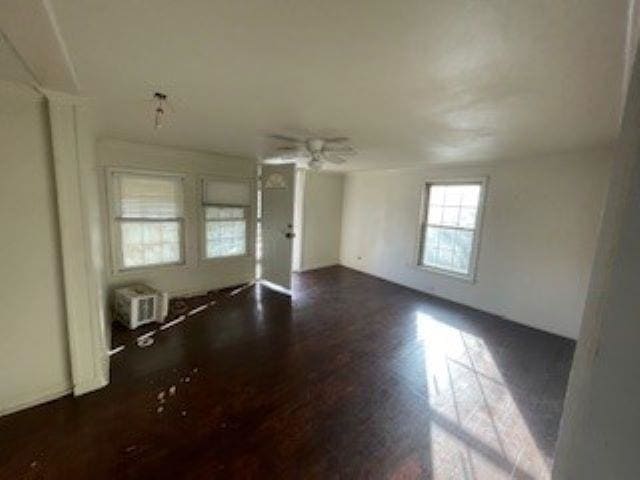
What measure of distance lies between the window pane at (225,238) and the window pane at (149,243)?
473 millimetres

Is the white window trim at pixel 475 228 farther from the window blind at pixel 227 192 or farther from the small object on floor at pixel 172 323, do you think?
the small object on floor at pixel 172 323

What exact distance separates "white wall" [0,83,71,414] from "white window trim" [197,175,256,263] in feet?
7.57

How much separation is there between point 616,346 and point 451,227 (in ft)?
15.1

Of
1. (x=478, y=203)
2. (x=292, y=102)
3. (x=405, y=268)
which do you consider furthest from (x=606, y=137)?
(x=405, y=268)

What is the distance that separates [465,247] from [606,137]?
2122mm

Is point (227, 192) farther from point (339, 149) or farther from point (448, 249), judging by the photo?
point (448, 249)

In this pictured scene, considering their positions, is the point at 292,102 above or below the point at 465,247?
above

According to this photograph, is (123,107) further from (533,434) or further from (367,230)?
(367,230)

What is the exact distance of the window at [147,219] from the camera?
3.71m

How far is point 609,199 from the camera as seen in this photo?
0.43m

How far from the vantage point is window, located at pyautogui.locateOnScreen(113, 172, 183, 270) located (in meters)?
3.71

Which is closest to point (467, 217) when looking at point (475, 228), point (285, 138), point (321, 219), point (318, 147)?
point (475, 228)

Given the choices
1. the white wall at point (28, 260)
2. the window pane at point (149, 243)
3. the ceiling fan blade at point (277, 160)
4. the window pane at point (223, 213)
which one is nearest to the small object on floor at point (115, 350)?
the white wall at point (28, 260)

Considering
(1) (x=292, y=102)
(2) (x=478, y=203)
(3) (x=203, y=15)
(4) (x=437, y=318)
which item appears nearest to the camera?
(3) (x=203, y=15)
